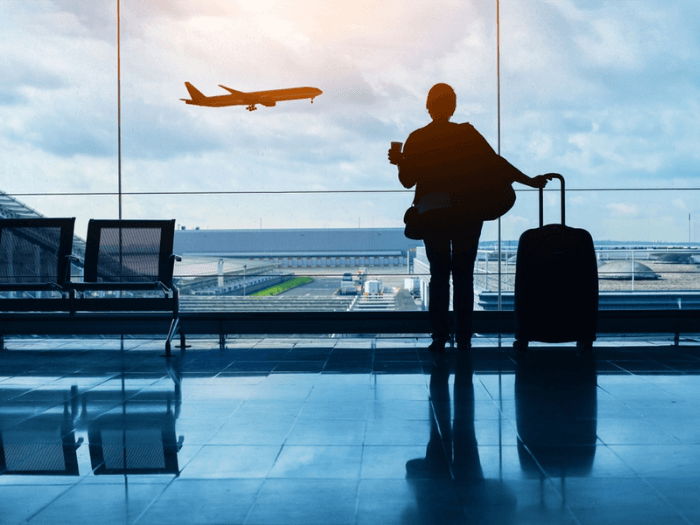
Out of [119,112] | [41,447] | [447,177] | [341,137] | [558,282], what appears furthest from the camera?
[341,137]

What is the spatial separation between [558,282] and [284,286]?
71.4 inches

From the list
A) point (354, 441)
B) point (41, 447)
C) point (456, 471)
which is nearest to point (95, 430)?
point (41, 447)

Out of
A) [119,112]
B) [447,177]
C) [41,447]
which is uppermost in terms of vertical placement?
[119,112]

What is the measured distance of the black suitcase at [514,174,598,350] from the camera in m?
3.31

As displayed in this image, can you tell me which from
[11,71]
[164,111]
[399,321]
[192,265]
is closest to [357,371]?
[399,321]

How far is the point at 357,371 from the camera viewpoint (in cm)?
318

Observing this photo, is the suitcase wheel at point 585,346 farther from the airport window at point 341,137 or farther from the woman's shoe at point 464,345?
the airport window at point 341,137

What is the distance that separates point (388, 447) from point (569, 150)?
309cm

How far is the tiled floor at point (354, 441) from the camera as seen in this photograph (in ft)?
4.80

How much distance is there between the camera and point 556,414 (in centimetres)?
229

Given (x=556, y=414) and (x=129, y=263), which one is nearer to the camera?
(x=556, y=414)

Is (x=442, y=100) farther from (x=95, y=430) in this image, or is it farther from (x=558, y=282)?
(x=95, y=430)

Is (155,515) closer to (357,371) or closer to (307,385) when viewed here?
(307,385)

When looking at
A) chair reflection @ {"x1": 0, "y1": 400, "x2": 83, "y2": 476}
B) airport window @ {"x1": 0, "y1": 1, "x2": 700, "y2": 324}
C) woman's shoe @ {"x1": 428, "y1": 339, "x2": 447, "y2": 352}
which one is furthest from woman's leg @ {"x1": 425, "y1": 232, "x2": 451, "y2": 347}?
chair reflection @ {"x1": 0, "y1": 400, "x2": 83, "y2": 476}
